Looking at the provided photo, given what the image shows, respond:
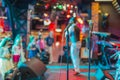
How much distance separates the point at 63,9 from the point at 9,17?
3.73 m

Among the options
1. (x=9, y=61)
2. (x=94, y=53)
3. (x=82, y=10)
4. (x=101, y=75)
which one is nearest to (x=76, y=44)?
(x=101, y=75)

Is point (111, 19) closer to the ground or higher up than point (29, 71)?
higher up

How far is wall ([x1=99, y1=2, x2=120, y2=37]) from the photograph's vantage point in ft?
36.1

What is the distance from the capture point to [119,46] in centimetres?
835

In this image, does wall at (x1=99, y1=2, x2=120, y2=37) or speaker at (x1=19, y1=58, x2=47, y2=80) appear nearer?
speaker at (x1=19, y1=58, x2=47, y2=80)

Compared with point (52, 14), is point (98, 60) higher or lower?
lower

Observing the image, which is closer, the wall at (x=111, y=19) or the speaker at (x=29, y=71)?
the speaker at (x=29, y=71)

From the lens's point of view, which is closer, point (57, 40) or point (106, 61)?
point (106, 61)

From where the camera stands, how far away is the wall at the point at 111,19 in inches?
433

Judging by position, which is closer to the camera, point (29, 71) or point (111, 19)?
point (29, 71)

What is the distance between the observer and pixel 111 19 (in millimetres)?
11117

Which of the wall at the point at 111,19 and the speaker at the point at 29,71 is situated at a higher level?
the wall at the point at 111,19

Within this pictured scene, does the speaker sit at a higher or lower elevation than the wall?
lower

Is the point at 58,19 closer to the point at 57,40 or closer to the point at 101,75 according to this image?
the point at 57,40
